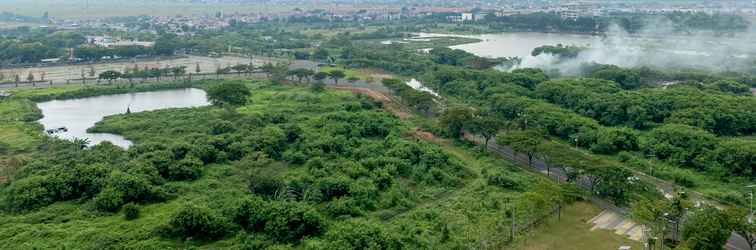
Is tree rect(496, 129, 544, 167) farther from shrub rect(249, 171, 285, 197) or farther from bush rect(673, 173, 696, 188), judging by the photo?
shrub rect(249, 171, 285, 197)

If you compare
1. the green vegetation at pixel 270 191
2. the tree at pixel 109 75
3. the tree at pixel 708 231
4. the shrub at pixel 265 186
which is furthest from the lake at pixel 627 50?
the tree at pixel 109 75

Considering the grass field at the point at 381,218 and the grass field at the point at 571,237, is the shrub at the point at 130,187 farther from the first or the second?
the grass field at the point at 571,237

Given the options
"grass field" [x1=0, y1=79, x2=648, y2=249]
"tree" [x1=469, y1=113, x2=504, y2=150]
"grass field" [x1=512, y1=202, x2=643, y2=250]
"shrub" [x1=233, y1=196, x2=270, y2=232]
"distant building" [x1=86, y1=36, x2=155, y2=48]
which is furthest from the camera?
"distant building" [x1=86, y1=36, x2=155, y2=48]

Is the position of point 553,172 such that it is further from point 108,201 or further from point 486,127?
point 108,201

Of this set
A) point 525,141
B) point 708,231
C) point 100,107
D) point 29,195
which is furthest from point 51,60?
point 708,231

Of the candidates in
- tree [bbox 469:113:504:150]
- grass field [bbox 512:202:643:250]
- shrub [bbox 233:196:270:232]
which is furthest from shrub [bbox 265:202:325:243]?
tree [bbox 469:113:504:150]

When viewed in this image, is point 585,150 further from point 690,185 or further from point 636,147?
point 690,185
